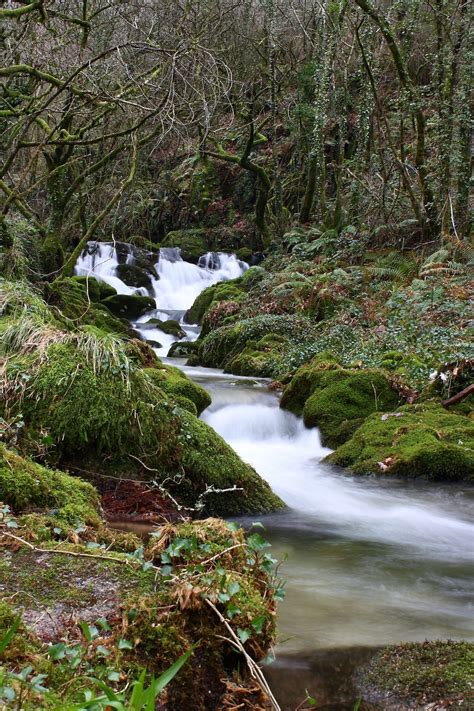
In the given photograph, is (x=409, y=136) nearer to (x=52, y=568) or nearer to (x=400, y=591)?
(x=400, y=591)

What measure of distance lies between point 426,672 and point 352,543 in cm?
253

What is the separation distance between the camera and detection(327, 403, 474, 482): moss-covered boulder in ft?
22.2

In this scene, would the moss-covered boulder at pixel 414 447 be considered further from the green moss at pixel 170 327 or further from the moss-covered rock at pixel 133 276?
the moss-covered rock at pixel 133 276

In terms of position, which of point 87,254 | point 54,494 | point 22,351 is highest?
point 87,254

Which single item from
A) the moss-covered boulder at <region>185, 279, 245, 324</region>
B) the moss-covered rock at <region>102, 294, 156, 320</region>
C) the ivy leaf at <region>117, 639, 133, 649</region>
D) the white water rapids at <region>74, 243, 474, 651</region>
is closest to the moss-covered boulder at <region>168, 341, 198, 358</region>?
the moss-covered boulder at <region>185, 279, 245, 324</region>

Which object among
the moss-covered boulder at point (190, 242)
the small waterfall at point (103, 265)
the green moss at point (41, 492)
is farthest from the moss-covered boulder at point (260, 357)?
the moss-covered boulder at point (190, 242)

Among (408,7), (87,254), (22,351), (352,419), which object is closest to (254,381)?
(352,419)

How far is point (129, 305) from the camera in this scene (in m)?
18.8

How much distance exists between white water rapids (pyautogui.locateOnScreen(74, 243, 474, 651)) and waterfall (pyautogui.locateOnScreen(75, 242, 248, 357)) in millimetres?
10517

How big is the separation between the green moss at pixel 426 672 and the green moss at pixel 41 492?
5.33 feet

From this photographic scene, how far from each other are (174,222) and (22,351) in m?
23.0

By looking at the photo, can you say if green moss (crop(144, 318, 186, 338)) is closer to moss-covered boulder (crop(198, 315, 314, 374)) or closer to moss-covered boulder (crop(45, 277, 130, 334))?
moss-covered boulder (crop(198, 315, 314, 374))

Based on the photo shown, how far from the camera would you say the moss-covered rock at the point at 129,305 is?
18281 mm

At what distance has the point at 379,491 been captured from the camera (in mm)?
6586
